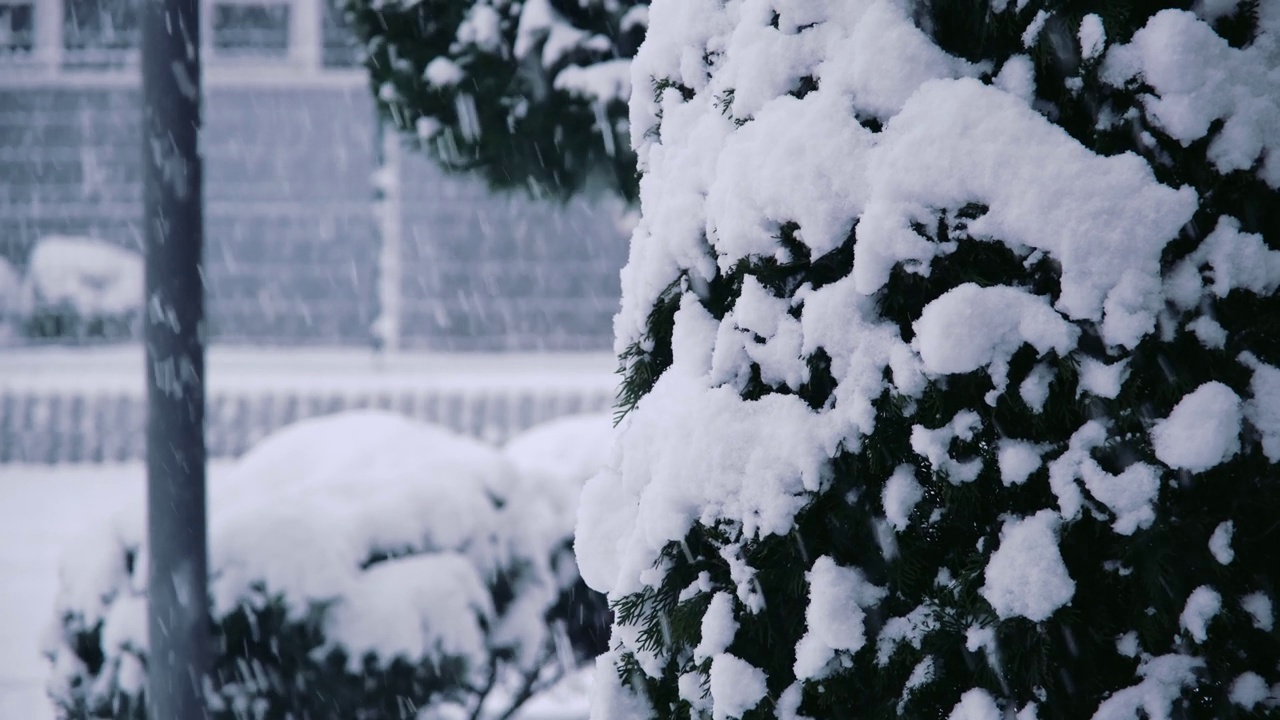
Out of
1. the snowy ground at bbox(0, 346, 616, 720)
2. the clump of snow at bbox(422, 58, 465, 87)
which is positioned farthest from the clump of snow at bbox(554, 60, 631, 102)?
the snowy ground at bbox(0, 346, 616, 720)

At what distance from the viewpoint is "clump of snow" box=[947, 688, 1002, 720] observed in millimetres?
1181

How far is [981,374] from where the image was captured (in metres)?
1.18

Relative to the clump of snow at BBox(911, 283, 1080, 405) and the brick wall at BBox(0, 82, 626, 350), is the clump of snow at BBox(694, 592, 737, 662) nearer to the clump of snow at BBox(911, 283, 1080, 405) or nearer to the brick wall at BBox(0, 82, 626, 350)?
the clump of snow at BBox(911, 283, 1080, 405)

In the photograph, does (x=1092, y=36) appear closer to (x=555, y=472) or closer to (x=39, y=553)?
(x=555, y=472)

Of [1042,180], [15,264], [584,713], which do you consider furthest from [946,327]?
[15,264]

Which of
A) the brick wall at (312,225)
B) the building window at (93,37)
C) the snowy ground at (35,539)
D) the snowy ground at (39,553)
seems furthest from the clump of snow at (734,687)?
the building window at (93,37)

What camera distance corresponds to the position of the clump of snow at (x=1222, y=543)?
3.66 ft

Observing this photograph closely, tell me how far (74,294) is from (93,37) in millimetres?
2422

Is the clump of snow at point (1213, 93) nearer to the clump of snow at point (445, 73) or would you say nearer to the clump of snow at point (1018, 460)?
the clump of snow at point (1018, 460)

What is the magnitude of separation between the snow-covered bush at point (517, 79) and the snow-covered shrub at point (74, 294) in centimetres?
737

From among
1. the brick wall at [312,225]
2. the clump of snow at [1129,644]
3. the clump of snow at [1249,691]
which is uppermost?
the clump of snow at [1129,644]

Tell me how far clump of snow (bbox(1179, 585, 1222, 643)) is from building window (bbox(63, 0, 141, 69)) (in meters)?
10.4

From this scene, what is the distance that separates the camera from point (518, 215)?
29.9ft

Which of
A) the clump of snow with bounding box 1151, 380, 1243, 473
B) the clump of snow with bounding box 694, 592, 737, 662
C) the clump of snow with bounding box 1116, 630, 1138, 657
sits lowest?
the clump of snow with bounding box 694, 592, 737, 662
